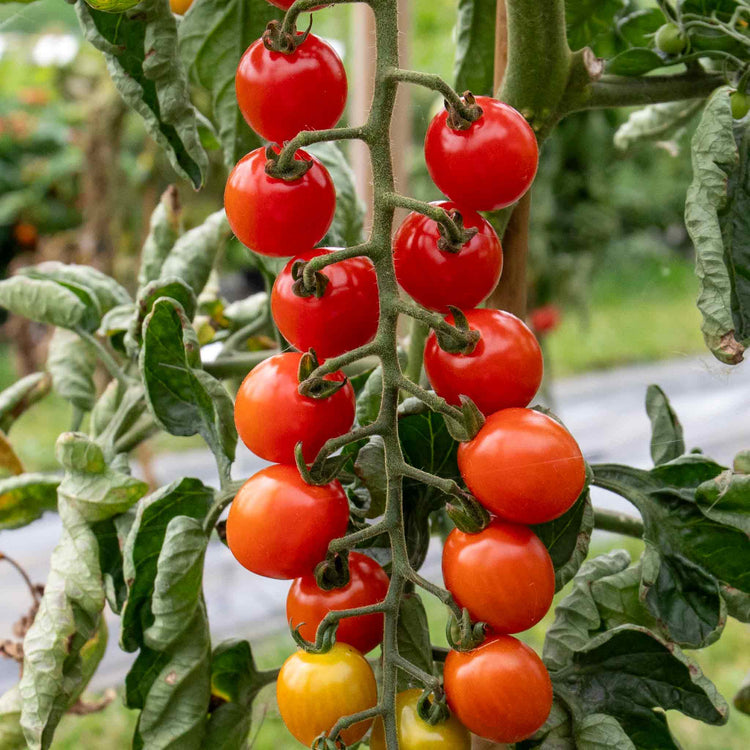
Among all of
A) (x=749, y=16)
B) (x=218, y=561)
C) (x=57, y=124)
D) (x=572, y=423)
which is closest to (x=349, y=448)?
(x=749, y=16)

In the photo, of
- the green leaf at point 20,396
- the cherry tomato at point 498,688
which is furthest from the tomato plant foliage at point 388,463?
the green leaf at point 20,396

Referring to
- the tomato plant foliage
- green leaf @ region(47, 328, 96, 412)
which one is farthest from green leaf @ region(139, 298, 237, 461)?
green leaf @ region(47, 328, 96, 412)

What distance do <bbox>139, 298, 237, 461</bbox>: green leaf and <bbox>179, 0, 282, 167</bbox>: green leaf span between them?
108 mm

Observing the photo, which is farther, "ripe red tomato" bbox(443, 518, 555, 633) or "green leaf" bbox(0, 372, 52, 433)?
"green leaf" bbox(0, 372, 52, 433)

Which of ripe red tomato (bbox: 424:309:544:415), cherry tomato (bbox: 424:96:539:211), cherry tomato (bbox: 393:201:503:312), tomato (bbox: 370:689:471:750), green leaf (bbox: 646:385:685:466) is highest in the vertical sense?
cherry tomato (bbox: 424:96:539:211)

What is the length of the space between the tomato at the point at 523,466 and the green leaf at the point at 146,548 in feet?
0.63

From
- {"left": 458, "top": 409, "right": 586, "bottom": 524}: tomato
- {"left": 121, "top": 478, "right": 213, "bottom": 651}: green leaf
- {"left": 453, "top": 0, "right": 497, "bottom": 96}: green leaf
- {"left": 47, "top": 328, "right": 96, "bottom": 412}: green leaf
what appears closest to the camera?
{"left": 458, "top": 409, "right": 586, "bottom": 524}: tomato

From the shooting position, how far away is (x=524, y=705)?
36 cm

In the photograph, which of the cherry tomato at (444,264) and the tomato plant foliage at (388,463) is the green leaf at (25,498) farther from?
Result: the cherry tomato at (444,264)

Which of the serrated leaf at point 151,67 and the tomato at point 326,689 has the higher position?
the serrated leaf at point 151,67

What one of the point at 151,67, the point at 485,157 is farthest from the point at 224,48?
the point at 485,157

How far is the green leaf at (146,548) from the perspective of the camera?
476 mm

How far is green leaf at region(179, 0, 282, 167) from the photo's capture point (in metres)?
0.49

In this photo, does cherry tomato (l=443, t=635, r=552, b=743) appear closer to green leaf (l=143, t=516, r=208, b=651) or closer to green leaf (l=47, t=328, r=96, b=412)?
green leaf (l=143, t=516, r=208, b=651)
